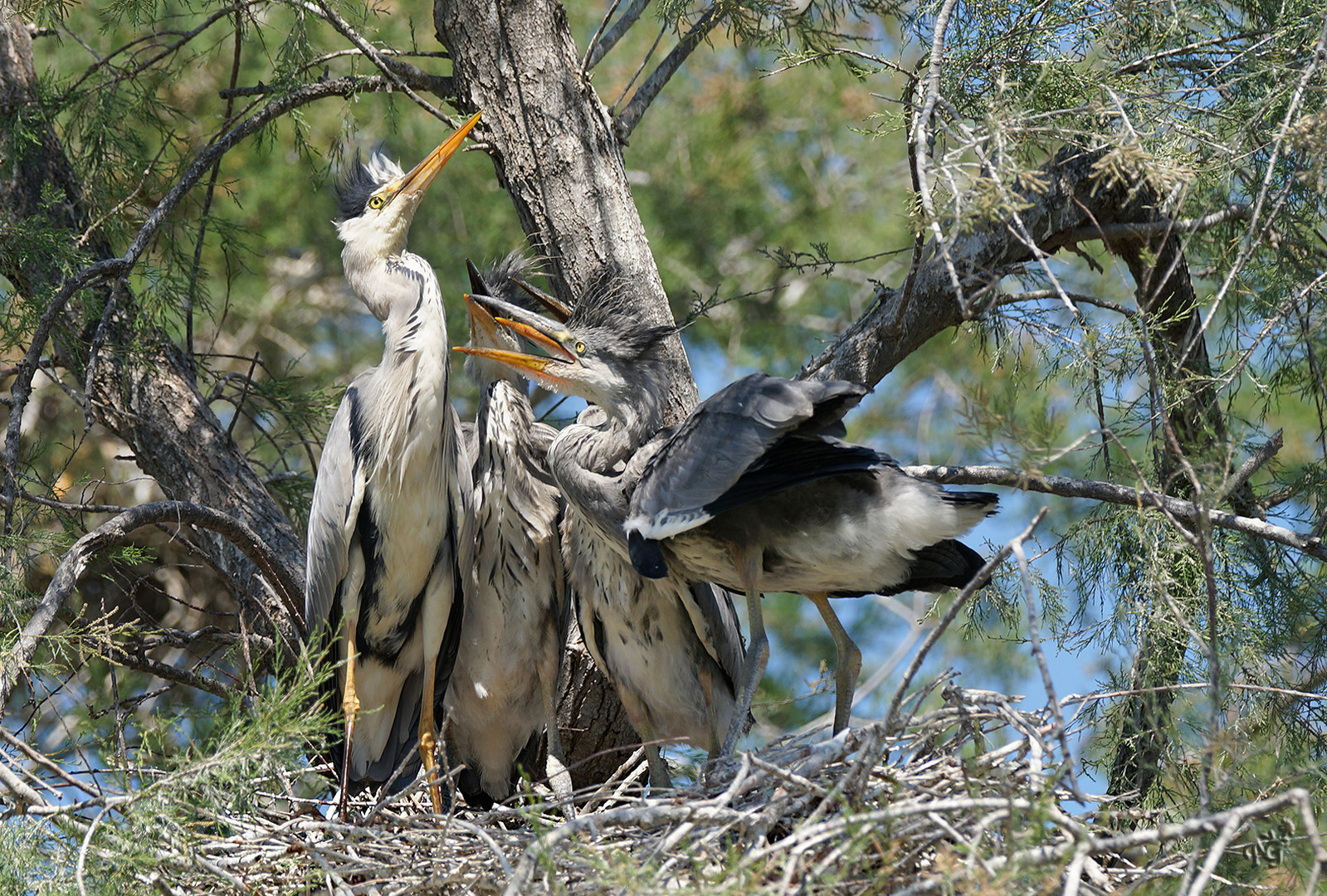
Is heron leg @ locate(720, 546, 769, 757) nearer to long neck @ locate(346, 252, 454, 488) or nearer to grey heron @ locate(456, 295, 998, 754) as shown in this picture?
grey heron @ locate(456, 295, 998, 754)

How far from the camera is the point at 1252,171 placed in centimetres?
324

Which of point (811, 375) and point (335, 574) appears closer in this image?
point (335, 574)

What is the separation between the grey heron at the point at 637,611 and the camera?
3.71 metres

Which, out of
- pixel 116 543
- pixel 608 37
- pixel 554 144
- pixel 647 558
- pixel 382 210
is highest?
pixel 608 37

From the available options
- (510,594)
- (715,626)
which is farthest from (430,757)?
(715,626)

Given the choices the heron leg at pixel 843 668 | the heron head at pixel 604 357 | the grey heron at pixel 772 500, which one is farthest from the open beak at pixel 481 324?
the heron leg at pixel 843 668

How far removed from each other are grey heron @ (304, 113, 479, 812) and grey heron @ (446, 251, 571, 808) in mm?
81

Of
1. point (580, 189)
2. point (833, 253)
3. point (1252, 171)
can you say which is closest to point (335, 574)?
point (580, 189)

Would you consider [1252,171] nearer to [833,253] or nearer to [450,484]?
[450,484]

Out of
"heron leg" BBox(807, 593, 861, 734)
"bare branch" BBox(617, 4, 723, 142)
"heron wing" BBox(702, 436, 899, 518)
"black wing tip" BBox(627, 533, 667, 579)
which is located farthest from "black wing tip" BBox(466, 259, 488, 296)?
"heron leg" BBox(807, 593, 861, 734)

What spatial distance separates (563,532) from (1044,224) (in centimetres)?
188

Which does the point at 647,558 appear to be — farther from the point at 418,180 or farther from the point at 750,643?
the point at 418,180

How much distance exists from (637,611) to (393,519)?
807 mm

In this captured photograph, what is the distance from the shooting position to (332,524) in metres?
3.64
